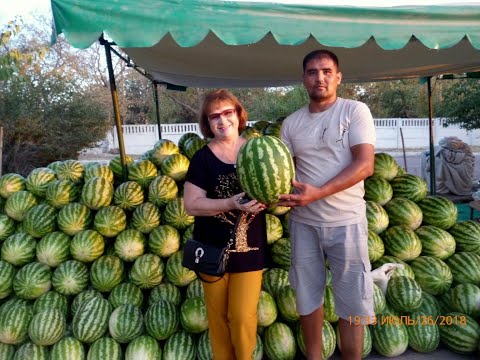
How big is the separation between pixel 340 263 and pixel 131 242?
173cm

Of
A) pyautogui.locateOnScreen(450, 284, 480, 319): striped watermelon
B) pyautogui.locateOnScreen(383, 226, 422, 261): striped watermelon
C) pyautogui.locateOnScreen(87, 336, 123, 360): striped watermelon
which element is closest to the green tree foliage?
pyautogui.locateOnScreen(383, 226, 422, 261): striped watermelon

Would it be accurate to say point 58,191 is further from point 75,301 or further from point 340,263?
point 340,263

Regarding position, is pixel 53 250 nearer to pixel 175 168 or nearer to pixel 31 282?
pixel 31 282

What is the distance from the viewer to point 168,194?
3.42 metres

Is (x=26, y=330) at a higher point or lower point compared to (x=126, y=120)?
lower

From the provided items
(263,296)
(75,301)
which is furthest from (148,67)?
(263,296)

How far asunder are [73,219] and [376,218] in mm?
2606

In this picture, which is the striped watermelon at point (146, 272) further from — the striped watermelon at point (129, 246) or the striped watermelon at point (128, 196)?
the striped watermelon at point (128, 196)

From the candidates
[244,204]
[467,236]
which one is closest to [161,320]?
[244,204]

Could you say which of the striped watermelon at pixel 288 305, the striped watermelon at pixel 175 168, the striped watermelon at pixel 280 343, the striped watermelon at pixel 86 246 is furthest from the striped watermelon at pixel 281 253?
the striped watermelon at pixel 86 246

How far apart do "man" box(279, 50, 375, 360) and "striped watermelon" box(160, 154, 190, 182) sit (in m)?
1.50

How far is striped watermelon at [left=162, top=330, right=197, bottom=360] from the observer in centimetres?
275

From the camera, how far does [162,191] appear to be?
341cm

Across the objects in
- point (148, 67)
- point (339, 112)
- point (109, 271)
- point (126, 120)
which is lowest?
point (109, 271)
